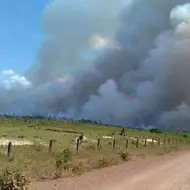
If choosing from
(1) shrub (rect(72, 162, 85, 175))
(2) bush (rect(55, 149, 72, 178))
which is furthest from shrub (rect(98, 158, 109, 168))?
(1) shrub (rect(72, 162, 85, 175))

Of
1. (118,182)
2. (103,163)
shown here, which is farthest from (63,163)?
(118,182)

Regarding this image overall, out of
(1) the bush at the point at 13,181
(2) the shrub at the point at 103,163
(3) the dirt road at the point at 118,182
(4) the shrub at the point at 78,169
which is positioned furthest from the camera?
(2) the shrub at the point at 103,163

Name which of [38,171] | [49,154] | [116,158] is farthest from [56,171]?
[116,158]

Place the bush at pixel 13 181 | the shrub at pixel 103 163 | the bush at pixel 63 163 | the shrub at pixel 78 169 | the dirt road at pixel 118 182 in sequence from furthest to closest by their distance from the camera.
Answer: the shrub at pixel 103 163 < the shrub at pixel 78 169 < the bush at pixel 63 163 < the dirt road at pixel 118 182 < the bush at pixel 13 181

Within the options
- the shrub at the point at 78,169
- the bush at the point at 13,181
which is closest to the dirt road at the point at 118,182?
the shrub at the point at 78,169

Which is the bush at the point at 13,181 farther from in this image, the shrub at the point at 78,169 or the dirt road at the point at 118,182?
the shrub at the point at 78,169

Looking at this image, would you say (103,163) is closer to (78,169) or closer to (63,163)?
(63,163)

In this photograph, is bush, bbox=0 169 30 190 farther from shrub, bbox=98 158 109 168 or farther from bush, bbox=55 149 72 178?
shrub, bbox=98 158 109 168

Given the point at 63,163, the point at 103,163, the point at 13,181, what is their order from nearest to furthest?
the point at 13,181, the point at 63,163, the point at 103,163

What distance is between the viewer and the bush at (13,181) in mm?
14727

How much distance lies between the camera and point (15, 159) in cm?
2628

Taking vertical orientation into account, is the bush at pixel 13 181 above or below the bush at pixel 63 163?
below

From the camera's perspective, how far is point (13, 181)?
1475cm

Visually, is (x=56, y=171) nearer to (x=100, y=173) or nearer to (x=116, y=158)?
(x=100, y=173)
